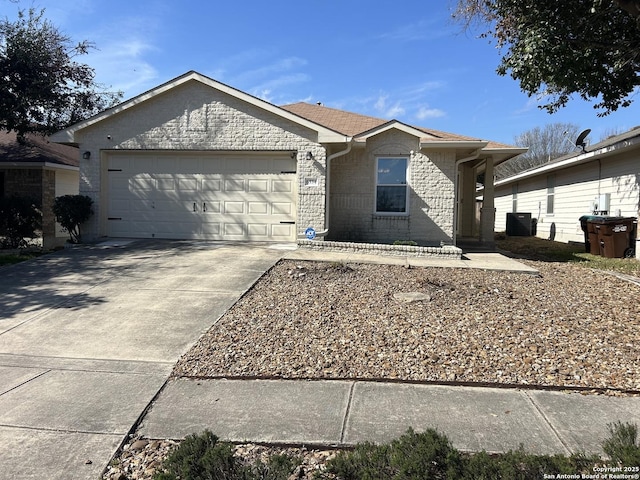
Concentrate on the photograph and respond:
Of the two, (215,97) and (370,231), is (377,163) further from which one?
(215,97)

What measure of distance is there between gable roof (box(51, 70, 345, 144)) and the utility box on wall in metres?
13.1

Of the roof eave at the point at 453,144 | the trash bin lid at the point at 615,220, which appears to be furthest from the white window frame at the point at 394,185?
the trash bin lid at the point at 615,220

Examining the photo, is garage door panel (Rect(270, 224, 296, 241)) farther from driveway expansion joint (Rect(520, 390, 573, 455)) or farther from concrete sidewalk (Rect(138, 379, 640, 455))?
driveway expansion joint (Rect(520, 390, 573, 455))

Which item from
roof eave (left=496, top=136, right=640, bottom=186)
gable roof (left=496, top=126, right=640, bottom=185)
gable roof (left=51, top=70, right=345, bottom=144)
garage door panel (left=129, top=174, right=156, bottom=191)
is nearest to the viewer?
gable roof (left=51, top=70, right=345, bottom=144)

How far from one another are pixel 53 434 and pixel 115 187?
1054cm

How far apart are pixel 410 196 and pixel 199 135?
6.24 meters

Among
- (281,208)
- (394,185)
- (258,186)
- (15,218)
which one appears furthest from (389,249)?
(15,218)

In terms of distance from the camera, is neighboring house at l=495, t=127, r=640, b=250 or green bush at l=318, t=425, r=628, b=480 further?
neighboring house at l=495, t=127, r=640, b=250

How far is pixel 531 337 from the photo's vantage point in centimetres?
514

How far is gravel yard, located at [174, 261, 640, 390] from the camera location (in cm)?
440

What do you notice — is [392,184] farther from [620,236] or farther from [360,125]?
[620,236]

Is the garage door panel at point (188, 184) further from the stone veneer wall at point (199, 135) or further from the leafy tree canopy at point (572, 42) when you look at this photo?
the leafy tree canopy at point (572, 42)

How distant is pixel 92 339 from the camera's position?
531cm

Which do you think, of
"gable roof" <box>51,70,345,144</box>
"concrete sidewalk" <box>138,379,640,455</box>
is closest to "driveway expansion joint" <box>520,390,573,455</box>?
"concrete sidewalk" <box>138,379,640,455</box>
